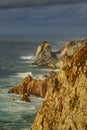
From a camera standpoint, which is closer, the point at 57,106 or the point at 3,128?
the point at 57,106

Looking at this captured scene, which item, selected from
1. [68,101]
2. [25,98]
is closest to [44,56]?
[25,98]

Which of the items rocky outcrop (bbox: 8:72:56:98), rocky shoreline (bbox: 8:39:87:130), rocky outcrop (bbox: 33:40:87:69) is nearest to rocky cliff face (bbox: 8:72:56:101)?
rocky outcrop (bbox: 8:72:56:98)

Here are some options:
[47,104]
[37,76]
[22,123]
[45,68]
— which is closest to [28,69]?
[45,68]

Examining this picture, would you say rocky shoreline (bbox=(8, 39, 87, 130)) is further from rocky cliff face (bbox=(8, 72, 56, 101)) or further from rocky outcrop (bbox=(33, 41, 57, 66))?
rocky outcrop (bbox=(33, 41, 57, 66))

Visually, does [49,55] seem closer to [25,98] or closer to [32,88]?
[32,88]

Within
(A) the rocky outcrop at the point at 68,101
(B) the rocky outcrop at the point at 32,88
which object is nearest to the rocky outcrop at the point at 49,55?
(B) the rocky outcrop at the point at 32,88

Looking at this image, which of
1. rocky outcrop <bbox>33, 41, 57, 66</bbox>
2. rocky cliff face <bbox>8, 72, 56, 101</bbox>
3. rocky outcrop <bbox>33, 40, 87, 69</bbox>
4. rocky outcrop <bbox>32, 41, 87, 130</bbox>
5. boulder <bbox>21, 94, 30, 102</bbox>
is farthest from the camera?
rocky outcrop <bbox>33, 41, 57, 66</bbox>

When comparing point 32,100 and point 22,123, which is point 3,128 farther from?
point 32,100

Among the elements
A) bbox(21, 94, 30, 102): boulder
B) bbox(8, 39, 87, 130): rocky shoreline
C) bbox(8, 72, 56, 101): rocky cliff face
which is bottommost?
bbox(21, 94, 30, 102): boulder

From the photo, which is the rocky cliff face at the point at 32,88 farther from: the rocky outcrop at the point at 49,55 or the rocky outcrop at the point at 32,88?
the rocky outcrop at the point at 49,55
